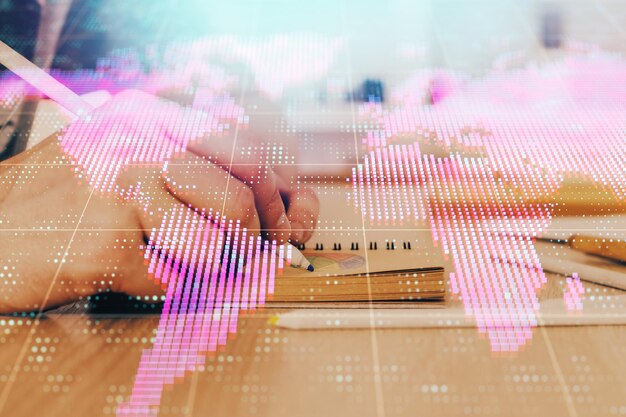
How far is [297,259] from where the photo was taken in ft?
3.53

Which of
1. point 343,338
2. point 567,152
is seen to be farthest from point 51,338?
point 567,152

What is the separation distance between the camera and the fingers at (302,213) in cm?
113

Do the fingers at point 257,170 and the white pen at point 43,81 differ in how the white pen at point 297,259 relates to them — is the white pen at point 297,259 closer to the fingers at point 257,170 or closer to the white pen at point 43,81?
the fingers at point 257,170

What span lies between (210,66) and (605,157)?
53.2 inches

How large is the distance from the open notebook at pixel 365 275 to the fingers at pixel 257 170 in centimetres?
11

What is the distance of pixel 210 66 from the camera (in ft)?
5.45

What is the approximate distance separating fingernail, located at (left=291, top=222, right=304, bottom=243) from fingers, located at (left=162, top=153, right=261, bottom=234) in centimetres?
9

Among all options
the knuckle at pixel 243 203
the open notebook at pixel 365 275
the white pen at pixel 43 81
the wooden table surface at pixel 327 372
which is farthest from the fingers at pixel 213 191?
the white pen at pixel 43 81

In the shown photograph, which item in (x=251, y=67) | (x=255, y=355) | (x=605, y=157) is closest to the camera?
(x=255, y=355)

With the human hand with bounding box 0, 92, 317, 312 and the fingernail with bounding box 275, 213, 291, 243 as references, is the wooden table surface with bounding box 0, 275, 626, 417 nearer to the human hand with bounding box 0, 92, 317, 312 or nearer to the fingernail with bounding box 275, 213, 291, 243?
the human hand with bounding box 0, 92, 317, 312

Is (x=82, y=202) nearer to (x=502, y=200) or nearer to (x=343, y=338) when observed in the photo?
(x=343, y=338)

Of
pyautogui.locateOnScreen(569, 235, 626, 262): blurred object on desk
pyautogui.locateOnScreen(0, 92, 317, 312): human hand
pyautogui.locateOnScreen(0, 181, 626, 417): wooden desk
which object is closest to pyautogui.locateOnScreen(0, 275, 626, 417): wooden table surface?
pyautogui.locateOnScreen(0, 181, 626, 417): wooden desk
